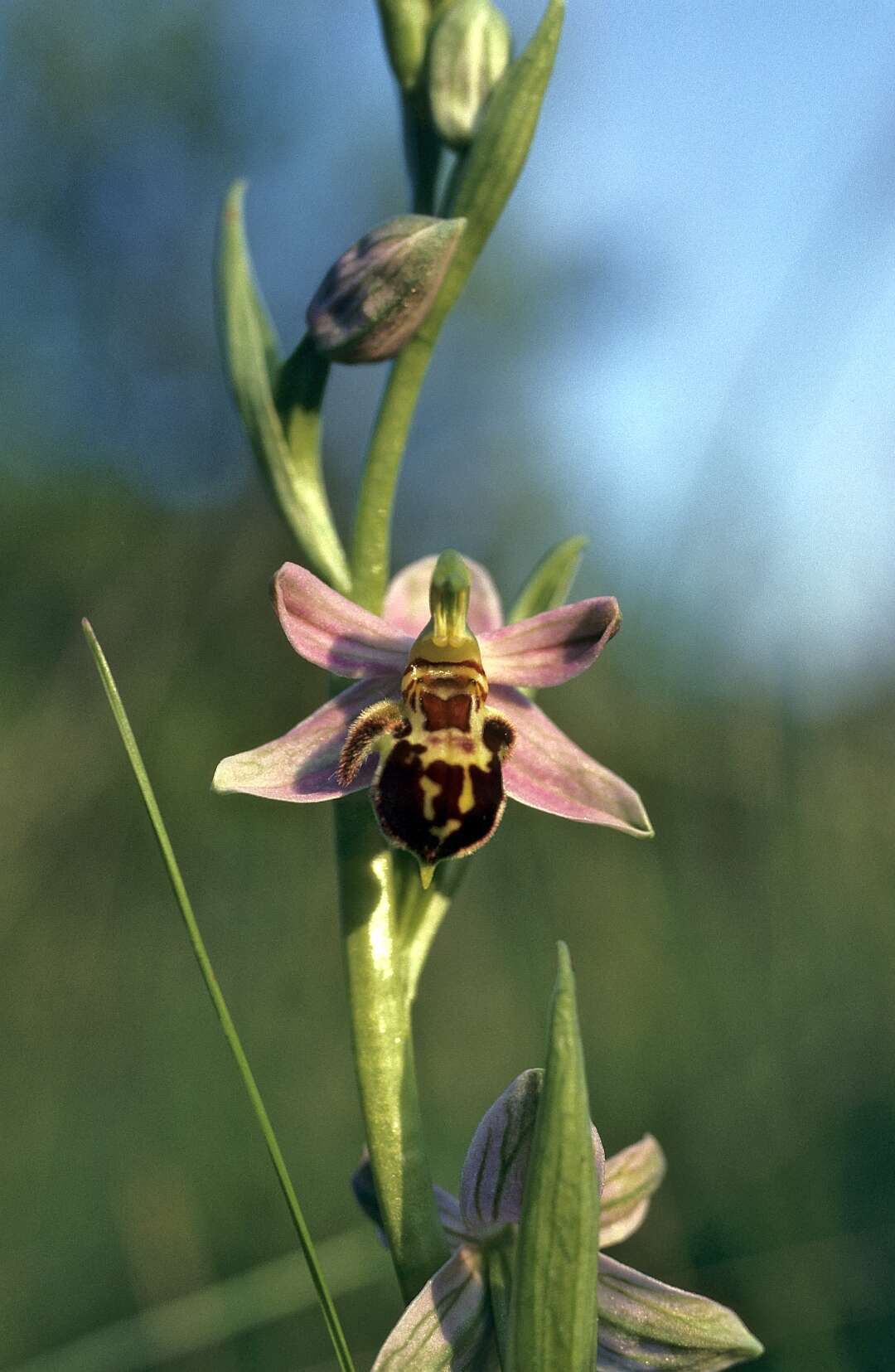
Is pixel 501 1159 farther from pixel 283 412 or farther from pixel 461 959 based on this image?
pixel 461 959

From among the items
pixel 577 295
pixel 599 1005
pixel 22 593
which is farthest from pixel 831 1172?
pixel 577 295

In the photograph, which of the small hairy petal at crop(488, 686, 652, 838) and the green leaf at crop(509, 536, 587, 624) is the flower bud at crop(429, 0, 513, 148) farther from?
the small hairy petal at crop(488, 686, 652, 838)

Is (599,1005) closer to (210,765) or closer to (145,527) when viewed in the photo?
(210,765)

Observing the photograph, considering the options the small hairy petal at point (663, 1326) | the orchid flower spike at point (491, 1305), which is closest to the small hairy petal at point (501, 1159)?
the orchid flower spike at point (491, 1305)

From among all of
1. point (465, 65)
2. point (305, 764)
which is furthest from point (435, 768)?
point (465, 65)

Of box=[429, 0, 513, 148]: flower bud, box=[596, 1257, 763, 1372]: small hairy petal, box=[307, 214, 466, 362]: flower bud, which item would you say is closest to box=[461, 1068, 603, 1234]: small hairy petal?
box=[596, 1257, 763, 1372]: small hairy petal
